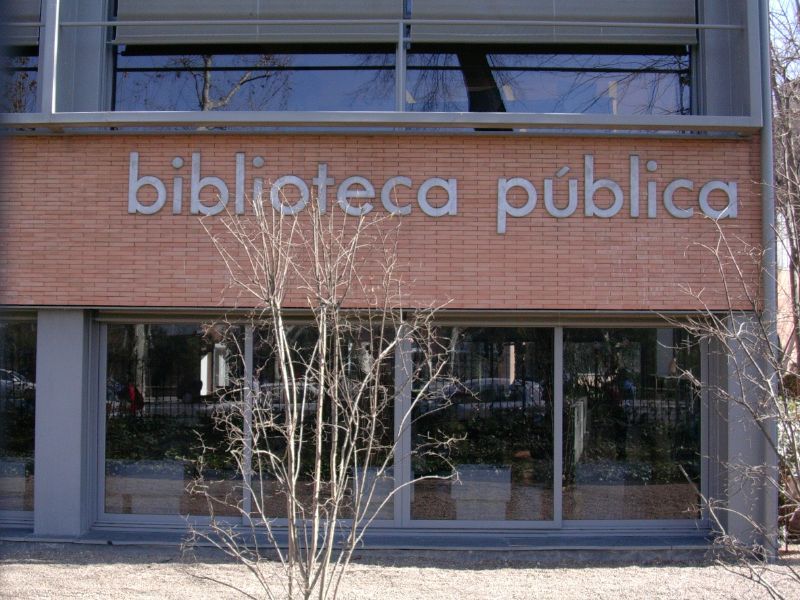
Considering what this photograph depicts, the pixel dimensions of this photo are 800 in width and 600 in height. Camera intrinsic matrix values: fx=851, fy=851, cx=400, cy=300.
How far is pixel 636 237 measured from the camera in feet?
31.2

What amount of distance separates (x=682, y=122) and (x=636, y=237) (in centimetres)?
135

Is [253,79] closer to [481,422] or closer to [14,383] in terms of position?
[14,383]

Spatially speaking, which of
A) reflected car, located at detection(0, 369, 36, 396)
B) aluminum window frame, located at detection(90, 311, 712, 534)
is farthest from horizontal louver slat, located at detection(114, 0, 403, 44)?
reflected car, located at detection(0, 369, 36, 396)

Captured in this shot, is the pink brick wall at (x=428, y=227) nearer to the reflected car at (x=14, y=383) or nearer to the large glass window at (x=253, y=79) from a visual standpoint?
the large glass window at (x=253, y=79)

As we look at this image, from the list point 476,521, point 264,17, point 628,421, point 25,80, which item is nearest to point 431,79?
point 264,17

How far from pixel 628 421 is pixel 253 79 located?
6.12 meters

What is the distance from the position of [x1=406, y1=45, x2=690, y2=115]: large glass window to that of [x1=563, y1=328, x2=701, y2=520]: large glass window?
9.04 ft

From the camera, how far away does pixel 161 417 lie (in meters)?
10.1

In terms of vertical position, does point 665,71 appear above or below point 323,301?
above

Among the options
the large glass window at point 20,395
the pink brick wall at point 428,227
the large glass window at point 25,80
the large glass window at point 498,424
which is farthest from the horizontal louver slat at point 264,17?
the large glass window at point 498,424

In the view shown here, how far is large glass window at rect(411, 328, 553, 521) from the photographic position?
999 centimetres

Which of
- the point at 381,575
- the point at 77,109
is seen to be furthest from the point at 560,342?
the point at 77,109

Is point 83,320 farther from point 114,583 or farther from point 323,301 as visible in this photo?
point 323,301

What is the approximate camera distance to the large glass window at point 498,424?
999cm
